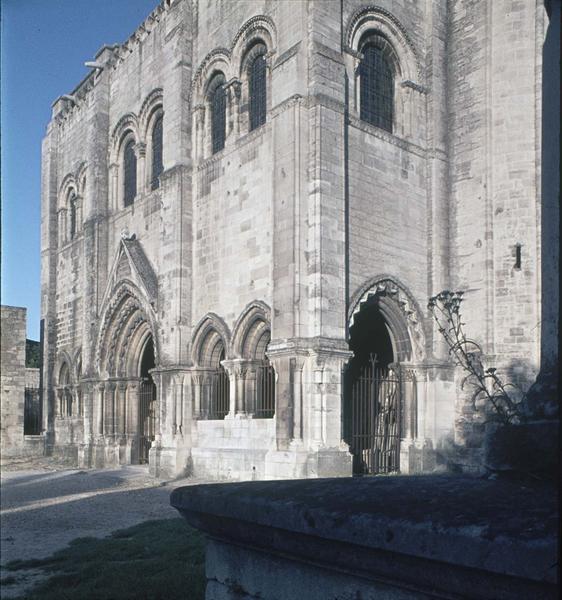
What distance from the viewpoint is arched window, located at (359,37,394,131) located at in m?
16.2

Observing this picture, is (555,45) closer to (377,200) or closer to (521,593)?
(521,593)

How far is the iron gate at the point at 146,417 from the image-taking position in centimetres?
2181

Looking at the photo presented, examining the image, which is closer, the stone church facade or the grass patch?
the grass patch

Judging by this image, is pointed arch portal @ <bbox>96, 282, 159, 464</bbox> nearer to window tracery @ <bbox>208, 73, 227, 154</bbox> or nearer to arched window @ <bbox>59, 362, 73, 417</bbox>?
arched window @ <bbox>59, 362, 73, 417</bbox>

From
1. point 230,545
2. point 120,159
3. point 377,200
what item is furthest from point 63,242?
point 230,545

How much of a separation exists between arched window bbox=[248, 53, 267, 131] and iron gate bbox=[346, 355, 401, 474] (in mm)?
5856

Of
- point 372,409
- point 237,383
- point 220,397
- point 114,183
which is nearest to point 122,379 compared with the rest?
point 220,397

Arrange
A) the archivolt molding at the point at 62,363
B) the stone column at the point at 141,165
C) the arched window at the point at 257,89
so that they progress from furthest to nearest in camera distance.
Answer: the archivolt molding at the point at 62,363
the stone column at the point at 141,165
the arched window at the point at 257,89

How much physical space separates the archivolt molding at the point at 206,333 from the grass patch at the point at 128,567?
722cm

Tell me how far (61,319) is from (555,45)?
2506 centimetres

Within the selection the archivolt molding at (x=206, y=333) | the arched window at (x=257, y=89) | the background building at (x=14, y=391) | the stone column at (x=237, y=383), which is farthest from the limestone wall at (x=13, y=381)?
the arched window at (x=257, y=89)

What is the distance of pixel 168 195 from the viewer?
61.0 ft

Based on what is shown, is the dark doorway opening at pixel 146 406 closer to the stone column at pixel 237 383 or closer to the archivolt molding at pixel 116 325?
the archivolt molding at pixel 116 325

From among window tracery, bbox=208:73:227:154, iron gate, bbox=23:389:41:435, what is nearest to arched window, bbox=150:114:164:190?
window tracery, bbox=208:73:227:154
